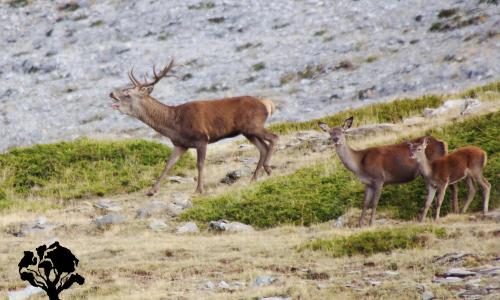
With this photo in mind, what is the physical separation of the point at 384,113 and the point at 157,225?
9925 mm

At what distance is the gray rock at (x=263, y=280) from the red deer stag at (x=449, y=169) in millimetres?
3910

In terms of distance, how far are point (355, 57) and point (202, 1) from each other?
1226cm

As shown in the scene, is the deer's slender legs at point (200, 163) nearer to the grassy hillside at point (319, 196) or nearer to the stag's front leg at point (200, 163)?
the stag's front leg at point (200, 163)

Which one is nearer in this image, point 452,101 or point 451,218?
point 451,218

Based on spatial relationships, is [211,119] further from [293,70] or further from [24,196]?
[293,70]

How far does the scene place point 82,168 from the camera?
73.0ft

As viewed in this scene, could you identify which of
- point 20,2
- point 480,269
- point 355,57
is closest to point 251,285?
point 480,269

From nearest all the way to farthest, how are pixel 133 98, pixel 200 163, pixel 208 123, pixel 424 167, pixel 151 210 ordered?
pixel 424 167, pixel 151 210, pixel 200 163, pixel 208 123, pixel 133 98

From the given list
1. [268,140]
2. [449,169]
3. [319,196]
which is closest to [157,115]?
[268,140]

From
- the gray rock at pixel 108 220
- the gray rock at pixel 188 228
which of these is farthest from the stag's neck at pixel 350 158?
the gray rock at pixel 108 220

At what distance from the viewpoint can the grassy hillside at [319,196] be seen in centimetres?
1636

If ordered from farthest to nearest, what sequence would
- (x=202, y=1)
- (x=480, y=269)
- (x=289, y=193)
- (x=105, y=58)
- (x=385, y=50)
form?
1. (x=202, y=1)
2. (x=105, y=58)
3. (x=385, y=50)
4. (x=289, y=193)
5. (x=480, y=269)

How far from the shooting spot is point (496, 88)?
81.5 ft

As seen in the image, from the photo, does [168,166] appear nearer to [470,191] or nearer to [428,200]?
[428,200]
